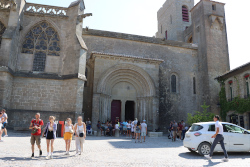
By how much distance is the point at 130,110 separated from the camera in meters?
18.1

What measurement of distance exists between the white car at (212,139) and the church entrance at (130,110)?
1062 cm

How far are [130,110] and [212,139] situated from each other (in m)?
11.3

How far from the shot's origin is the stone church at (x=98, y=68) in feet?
43.0

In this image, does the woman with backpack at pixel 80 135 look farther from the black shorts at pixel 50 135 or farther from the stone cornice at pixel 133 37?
the stone cornice at pixel 133 37

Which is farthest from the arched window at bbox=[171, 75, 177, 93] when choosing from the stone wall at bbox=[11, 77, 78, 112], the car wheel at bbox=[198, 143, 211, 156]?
the car wheel at bbox=[198, 143, 211, 156]

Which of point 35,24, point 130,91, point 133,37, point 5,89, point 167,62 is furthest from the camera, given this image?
point 167,62

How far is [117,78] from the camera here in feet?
55.5

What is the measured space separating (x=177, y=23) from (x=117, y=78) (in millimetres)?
14669

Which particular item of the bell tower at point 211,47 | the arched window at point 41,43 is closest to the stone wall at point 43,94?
the arched window at point 41,43

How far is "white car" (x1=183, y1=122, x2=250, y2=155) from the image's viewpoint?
710 centimetres

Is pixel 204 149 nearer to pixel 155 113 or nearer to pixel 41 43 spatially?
pixel 155 113

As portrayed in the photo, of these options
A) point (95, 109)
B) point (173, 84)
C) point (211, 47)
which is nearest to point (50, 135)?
point (95, 109)

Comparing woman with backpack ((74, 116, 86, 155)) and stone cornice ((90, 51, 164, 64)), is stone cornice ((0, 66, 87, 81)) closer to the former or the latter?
stone cornice ((90, 51, 164, 64))

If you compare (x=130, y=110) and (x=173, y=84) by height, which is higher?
(x=173, y=84)
